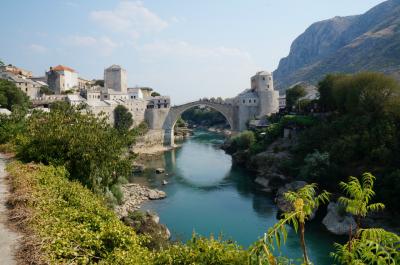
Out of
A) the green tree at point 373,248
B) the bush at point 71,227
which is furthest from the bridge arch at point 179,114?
the green tree at point 373,248

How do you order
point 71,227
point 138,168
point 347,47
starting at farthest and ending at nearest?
point 347,47
point 138,168
point 71,227

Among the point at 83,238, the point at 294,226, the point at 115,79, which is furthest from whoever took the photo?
the point at 115,79

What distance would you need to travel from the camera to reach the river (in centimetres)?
1461

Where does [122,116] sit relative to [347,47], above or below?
below

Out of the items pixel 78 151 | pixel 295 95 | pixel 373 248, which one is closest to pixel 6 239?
pixel 373 248

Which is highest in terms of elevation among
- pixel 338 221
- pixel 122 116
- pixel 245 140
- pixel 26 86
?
pixel 26 86

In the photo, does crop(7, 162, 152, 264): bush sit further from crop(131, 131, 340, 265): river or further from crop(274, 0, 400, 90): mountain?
crop(274, 0, 400, 90): mountain

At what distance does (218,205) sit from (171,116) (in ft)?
79.0

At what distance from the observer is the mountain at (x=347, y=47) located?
2474 inches

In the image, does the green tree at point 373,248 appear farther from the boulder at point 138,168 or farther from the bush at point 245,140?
the bush at point 245,140

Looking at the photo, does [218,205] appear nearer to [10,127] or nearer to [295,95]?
[10,127]

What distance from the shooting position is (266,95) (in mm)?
39062

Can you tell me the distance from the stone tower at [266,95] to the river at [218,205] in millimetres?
10134

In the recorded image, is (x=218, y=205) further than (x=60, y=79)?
Result: No
